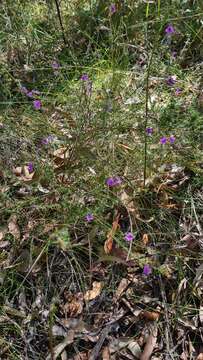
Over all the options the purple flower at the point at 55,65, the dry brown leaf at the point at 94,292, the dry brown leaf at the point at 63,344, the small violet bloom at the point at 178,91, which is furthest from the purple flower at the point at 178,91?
the dry brown leaf at the point at 63,344

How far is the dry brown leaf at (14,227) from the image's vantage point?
84.8 inches

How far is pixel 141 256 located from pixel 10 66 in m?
1.42

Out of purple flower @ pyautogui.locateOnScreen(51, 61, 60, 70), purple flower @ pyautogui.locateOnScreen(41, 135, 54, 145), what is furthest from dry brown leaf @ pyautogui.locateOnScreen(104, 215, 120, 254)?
purple flower @ pyautogui.locateOnScreen(51, 61, 60, 70)

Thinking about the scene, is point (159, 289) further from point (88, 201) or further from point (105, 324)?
point (88, 201)

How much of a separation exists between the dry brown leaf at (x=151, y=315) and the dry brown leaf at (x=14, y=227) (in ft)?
2.11

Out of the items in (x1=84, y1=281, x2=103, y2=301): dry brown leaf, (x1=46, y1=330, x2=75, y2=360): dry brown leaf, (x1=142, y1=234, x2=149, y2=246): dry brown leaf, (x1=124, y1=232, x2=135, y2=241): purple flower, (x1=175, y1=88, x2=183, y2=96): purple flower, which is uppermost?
(x1=175, y1=88, x2=183, y2=96): purple flower

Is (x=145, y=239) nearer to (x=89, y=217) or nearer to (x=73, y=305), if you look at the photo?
(x=89, y=217)

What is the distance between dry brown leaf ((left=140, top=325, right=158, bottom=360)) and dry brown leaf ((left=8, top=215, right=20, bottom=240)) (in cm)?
71

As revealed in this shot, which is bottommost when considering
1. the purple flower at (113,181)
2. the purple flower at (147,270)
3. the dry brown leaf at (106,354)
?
the dry brown leaf at (106,354)

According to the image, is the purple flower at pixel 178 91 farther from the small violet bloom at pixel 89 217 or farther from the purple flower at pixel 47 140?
the small violet bloom at pixel 89 217

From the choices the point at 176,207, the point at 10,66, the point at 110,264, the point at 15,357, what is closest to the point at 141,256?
the point at 110,264

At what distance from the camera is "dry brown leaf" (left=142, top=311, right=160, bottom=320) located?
1.98 metres

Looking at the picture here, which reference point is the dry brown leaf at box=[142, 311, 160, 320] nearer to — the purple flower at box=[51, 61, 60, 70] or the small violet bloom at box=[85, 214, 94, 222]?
the small violet bloom at box=[85, 214, 94, 222]

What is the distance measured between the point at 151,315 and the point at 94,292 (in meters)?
0.25
